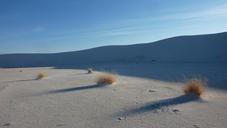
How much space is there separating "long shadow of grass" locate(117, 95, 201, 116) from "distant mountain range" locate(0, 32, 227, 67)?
32.1 m

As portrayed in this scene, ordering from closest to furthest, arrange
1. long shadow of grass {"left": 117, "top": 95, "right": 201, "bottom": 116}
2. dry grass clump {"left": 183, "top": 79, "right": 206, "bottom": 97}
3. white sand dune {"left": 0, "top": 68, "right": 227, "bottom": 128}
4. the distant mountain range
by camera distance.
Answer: white sand dune {"left": 0, "top": 68, "right": 227, "bottom": 128}, long shadow of grass {"left": 117, "top": 95, "right": 201, "bottom": 116}, dry grass clump {"left": 183, "top": 79, "right": 206, "bottom": 97}, the distant mountain range

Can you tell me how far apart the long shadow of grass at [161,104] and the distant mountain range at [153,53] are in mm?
32061

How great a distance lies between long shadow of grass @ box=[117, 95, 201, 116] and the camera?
10.9 meters

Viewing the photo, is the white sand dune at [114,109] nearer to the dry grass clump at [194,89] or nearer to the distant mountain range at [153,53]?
the dry grass clump at [194,89]

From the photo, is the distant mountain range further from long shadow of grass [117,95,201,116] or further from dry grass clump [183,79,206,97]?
long shadow of grass [117,95,201,116]

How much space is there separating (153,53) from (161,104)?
179ft

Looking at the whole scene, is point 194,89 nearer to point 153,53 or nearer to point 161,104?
point 161,104

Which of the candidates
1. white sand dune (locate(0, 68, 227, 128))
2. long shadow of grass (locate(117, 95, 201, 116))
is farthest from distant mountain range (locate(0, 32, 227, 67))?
long shadow of grass (locate(117, 95, 201, 116))

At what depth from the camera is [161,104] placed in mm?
11883

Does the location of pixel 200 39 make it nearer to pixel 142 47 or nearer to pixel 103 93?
pixel 142 47

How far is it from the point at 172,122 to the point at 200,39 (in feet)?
181

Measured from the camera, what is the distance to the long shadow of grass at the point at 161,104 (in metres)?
10.9

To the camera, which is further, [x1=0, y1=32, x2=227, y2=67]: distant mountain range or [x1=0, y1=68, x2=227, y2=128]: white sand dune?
[x1=0, y1=32, x2=227, y2=67]: distant mountain range

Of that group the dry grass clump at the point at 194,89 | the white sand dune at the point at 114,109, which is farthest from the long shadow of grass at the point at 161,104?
the dry grass clump at the point at 194,89
